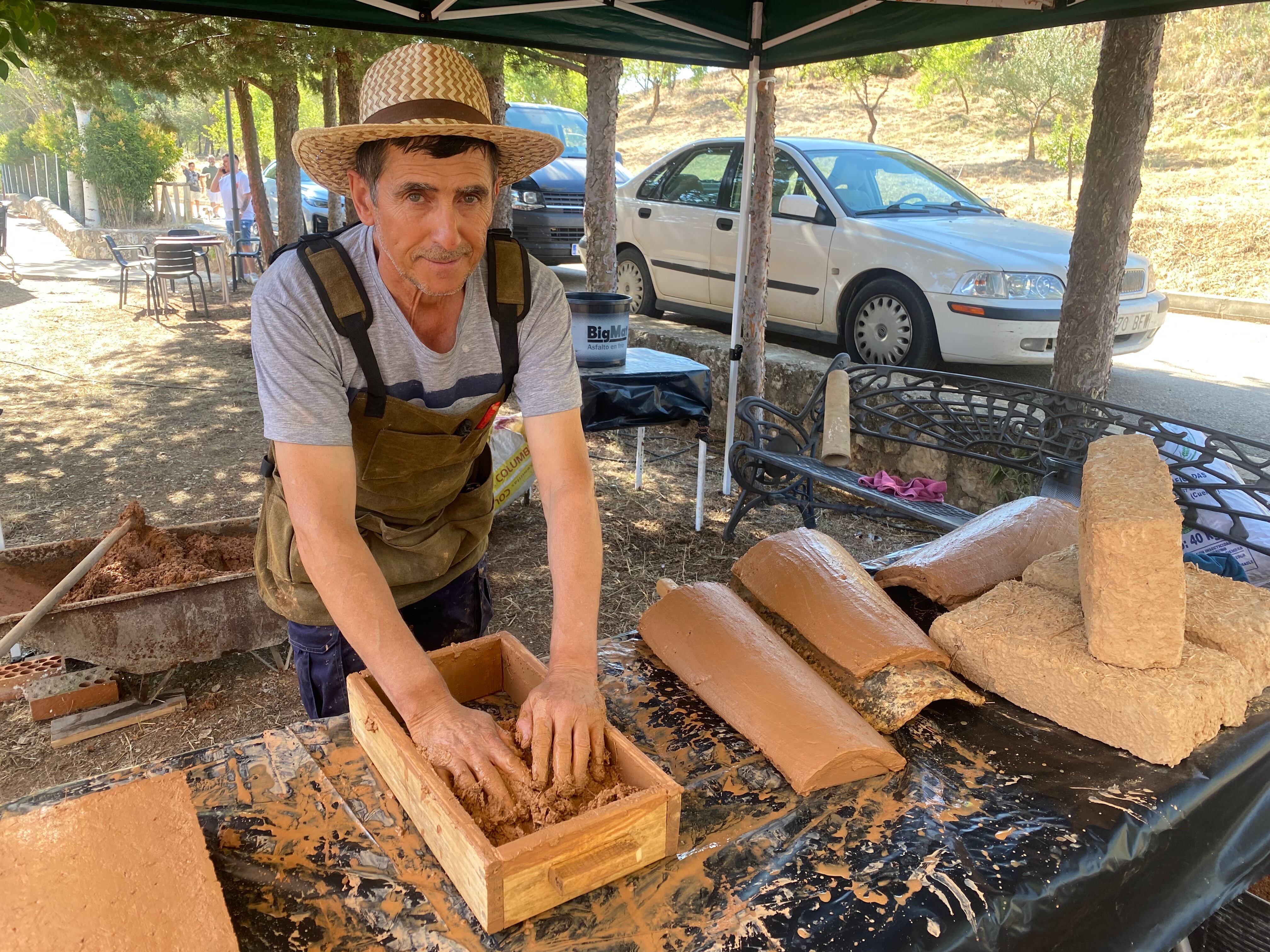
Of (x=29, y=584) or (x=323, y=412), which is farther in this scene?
(x=29, y=584)

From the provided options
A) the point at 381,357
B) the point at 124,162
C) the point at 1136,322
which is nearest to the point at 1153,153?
the point at 1136,322

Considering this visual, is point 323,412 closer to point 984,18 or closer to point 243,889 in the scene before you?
point 243,889

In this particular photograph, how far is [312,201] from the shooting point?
13008 mm

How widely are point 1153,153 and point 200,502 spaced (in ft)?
61.1

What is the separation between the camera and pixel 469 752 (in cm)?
127

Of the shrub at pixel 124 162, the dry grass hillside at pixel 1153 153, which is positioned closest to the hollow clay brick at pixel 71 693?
the dry grass hillside at pixel 1153 153

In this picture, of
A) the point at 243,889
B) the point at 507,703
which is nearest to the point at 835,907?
the point at 507,703

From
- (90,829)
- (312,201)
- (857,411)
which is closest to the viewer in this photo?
(90,829)

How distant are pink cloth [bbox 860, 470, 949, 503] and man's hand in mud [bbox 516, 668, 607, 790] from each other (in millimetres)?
2915

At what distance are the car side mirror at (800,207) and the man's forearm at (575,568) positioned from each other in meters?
4.86

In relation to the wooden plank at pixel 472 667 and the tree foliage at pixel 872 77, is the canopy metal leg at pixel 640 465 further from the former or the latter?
the tree foliage at pixel 872 77

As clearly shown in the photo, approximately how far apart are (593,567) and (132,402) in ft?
23.4

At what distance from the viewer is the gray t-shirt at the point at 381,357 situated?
1.52 meters

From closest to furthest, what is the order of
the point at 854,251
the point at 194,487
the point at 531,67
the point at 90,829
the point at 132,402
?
the point at 90,829 → the point at 194,487 → the point at 854,251 → the point at 132,402 → the point at 531,67
